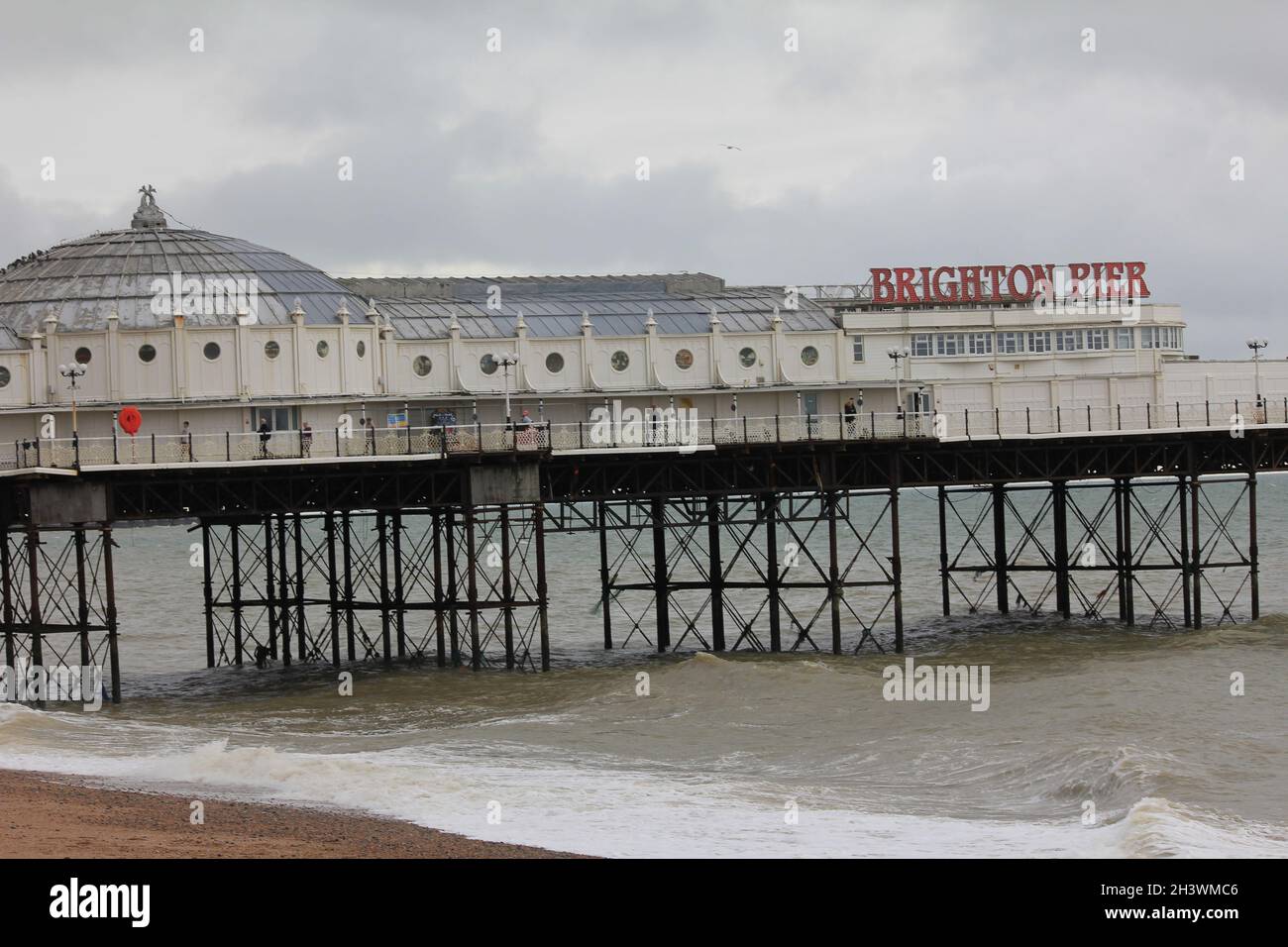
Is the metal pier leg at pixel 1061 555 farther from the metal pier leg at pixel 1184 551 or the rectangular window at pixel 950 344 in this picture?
the rectangular window at pixel 950 344

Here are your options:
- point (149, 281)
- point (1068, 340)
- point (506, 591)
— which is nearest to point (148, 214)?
point (149, 281)

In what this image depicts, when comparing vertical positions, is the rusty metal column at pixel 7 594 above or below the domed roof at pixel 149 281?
below

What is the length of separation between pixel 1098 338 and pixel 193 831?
46.5 meters

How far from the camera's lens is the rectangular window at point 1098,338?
69.3 m

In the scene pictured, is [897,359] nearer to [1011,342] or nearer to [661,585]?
[1011,342]

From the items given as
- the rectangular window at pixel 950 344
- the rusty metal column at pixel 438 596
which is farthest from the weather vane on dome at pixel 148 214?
the rectangular window at pixel 950 344

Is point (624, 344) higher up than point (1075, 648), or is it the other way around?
point (624, 344)

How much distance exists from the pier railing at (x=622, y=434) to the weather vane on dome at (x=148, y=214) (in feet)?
35.2

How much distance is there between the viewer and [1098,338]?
69.5 m
